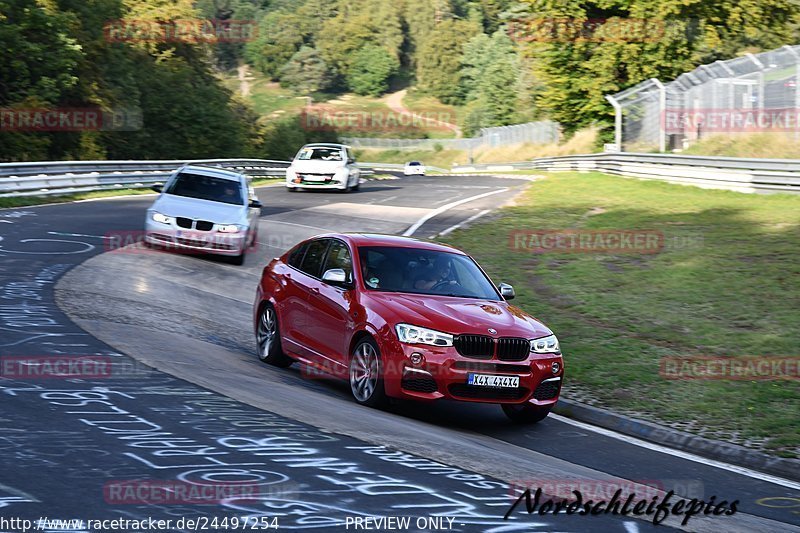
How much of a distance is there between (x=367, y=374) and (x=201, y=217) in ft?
32.7

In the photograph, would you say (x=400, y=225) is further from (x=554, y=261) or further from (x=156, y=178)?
(x=156, y=178)

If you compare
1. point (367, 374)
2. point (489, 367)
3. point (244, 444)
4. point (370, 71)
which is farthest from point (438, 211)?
point (370, 71)

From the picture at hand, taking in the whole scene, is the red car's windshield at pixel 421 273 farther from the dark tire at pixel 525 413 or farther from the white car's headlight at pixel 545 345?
the dark tire at pixel 525 413

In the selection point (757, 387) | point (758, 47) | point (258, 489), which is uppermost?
point (758, 47)

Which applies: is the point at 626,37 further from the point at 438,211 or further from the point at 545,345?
the point at 545,345

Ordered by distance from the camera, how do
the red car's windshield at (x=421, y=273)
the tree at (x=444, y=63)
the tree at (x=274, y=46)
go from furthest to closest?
1. the tree at (x=274, y=46)
2. the tree at (x=444, y=63)
3. the red car's windshield at (x=421, y=273)

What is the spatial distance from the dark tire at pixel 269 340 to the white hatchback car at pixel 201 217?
23.2 feet

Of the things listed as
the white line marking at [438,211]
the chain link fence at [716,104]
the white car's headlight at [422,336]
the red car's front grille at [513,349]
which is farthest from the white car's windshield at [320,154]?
the white car's headlight at [422,336]

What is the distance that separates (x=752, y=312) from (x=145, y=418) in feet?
33.4

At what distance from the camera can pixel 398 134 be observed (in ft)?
440

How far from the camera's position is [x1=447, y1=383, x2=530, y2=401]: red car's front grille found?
9.44m

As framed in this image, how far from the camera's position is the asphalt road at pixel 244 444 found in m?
5.91

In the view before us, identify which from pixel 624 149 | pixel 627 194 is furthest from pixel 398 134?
pixel 627 194

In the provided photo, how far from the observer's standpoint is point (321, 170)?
117 feet
